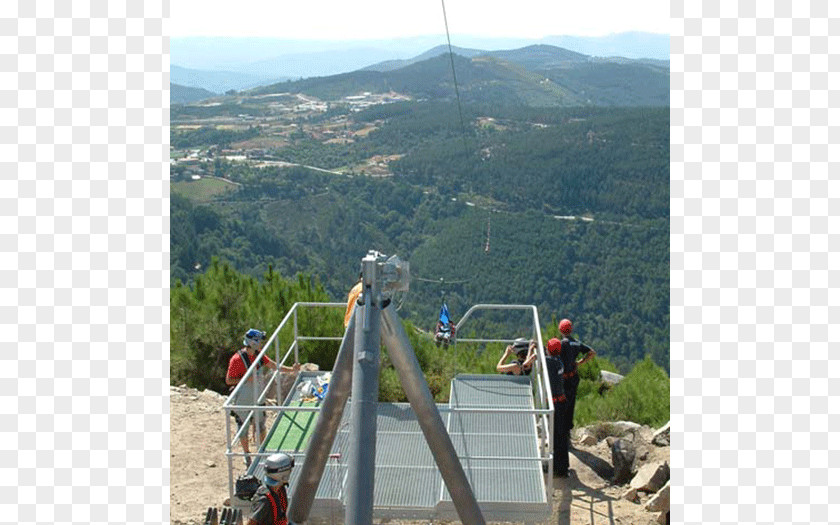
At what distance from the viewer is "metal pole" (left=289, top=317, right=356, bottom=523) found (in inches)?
253

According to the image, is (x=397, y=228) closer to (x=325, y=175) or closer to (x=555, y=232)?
(x=555, y=232)

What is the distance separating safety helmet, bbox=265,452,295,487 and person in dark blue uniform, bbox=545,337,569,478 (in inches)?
139

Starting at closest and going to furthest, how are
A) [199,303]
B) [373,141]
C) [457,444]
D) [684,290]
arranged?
[684,290] → [457,444] → [199,303] → [373,141]

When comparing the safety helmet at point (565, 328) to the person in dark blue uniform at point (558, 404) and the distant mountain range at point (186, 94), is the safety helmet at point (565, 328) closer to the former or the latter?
the person in dark blue uniform at point (558, 404)

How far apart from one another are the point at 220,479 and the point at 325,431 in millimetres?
4090

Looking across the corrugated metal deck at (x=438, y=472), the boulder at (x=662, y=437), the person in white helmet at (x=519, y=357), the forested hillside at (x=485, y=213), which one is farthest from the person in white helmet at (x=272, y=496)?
the forested hillside at (x=485, y=213)

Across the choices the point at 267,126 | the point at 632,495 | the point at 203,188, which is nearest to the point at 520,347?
the point at 632,495

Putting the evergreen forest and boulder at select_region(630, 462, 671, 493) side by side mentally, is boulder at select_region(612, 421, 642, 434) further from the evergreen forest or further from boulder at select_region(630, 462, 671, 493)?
the evergreen forest

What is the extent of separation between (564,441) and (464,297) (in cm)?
3857

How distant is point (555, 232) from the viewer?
69.7 meters

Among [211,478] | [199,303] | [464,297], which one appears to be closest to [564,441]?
[211,478]

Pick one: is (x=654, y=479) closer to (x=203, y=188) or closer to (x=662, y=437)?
(x=662, y=437)

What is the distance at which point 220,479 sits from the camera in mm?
10234

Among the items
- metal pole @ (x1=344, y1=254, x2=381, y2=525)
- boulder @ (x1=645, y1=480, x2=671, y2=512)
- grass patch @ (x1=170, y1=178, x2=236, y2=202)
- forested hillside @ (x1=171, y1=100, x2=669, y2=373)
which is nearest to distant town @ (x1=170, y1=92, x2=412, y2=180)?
grass patch @ (x1=170, y1=178, x2=236, y2=202)
